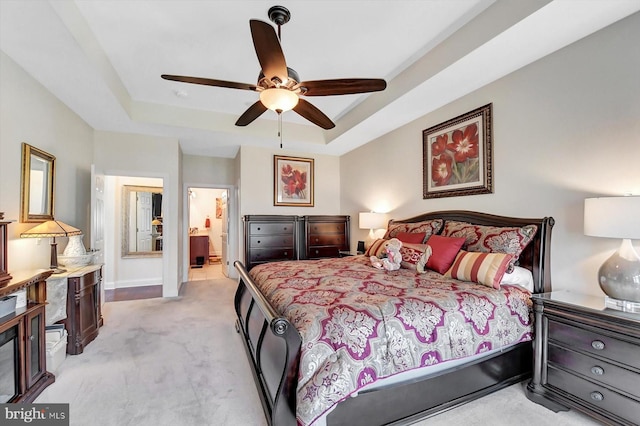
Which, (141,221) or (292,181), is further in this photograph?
(141,221)

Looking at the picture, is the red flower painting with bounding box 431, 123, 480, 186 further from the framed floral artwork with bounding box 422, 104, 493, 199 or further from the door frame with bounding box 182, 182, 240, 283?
the door frame with bounding box 182, 182, 240, 283

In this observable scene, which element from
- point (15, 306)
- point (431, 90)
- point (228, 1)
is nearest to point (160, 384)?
point (15, 306)

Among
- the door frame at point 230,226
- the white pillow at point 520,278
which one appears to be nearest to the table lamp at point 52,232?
the door frame at point 230,226

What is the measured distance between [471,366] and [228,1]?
3195 millimetres

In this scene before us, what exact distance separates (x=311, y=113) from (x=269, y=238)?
2700 mm

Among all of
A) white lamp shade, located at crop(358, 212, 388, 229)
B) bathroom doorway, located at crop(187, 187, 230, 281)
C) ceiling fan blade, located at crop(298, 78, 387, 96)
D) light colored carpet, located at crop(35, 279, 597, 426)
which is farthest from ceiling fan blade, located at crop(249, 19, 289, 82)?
bathroom doorway, located at crop(187, 187, 230, 281)

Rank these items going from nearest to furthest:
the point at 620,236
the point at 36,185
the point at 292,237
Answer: the point at 620,236
the point at 36,185
the point at 292,237

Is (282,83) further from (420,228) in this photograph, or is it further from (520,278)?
(520,278)

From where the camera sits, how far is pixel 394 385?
5.41 feet

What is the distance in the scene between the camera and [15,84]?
8.29ft

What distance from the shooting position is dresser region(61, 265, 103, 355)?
2762mm

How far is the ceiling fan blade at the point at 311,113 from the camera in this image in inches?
104

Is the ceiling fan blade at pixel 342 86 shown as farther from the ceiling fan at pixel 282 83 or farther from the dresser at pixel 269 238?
the dresser at pixel 269 238

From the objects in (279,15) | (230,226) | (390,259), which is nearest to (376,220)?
(390,259)
